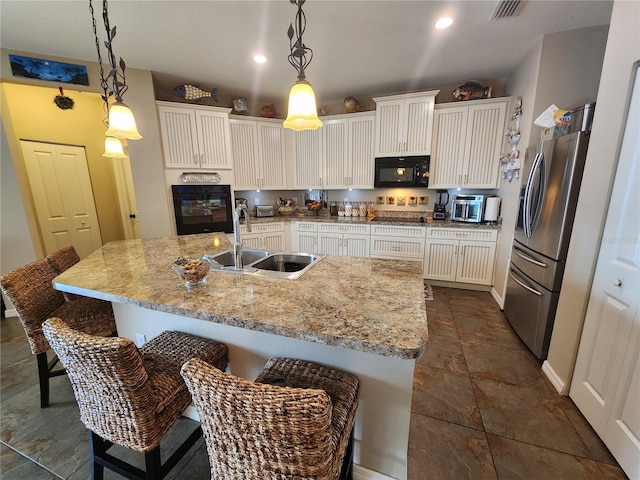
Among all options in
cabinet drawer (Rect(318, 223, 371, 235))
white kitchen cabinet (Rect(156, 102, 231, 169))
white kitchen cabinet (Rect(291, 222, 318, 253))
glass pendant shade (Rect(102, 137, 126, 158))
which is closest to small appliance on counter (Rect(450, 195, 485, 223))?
cabinet drawer (Rect(318, 223, 371, 235))

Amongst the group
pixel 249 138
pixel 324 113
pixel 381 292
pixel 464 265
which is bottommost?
pixel 464 265

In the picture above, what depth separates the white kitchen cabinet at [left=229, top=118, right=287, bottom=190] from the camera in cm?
380

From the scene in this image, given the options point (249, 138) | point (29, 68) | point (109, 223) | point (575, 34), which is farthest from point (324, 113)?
point (109, 223)

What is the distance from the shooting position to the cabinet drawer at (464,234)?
3186 mm

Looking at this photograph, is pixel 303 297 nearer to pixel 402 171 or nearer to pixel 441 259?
pixel 441 259

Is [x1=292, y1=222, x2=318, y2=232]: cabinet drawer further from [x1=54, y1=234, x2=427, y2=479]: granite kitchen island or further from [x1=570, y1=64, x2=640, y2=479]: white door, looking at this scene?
[x1=570, y1=64, x2=640, y2=479]: white door

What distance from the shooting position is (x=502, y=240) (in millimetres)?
3068

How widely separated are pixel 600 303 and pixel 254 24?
3154 mm

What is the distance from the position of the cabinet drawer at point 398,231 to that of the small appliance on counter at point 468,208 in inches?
20.1

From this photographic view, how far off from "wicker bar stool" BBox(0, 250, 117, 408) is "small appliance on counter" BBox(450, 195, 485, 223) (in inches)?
150

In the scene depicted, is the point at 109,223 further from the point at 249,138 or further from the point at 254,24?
the point at 254,24

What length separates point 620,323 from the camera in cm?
133

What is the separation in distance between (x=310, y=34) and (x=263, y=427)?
2889 millimetres

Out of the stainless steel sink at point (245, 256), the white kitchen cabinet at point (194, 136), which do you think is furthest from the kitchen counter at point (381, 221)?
the stainless steel sink at point (245, 256)
